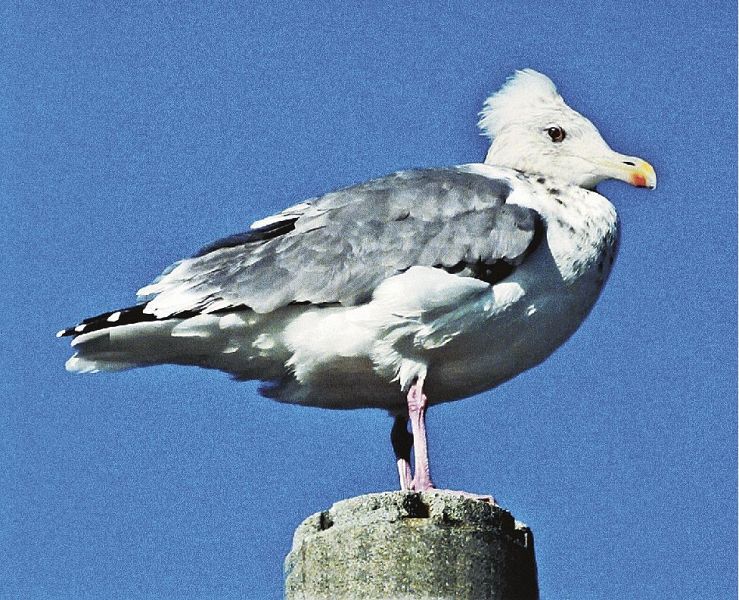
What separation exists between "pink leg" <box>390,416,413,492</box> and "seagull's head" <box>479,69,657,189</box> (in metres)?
2.21

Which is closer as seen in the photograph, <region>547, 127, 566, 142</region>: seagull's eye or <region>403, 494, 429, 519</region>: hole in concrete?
<region>403, 494, 429, 519</region>: hole in concrete

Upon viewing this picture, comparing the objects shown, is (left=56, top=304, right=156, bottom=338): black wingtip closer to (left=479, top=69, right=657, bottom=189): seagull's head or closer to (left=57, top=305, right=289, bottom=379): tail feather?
(left=57, top=305, right=289, bottom=379): tail feather

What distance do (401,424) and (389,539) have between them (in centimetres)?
379

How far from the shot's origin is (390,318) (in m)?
11.3

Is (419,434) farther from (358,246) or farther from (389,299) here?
(358,246)

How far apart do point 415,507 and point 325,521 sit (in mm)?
479

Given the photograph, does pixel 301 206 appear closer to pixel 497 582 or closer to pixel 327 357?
pixel 327 357

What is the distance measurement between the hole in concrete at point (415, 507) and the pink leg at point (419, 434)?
2.33 metres

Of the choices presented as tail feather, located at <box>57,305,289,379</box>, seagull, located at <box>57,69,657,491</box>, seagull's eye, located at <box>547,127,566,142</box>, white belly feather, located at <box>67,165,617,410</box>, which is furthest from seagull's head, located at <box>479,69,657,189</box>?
tail feather, located at <box>57,305,289,379</box>

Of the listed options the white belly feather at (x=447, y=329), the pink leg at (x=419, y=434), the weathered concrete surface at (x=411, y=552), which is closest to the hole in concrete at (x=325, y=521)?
the weathered concrete surface at (x=411, y=552)

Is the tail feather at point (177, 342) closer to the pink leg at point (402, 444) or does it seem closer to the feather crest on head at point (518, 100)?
the pink leg at point (402, 444)

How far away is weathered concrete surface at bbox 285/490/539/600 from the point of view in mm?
8227

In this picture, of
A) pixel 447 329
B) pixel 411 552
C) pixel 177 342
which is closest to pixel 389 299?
pixel 447 329

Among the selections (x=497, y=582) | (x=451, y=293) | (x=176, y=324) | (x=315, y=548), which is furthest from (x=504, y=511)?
(x=176, y=324)
